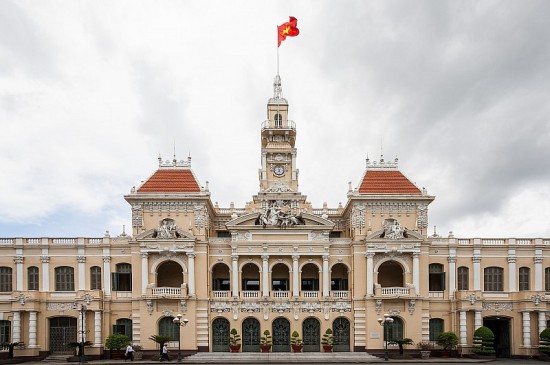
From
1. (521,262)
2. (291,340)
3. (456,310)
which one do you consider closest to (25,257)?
(291,340)

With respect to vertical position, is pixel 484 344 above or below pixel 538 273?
below

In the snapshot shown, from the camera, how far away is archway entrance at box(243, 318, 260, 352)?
50.8m

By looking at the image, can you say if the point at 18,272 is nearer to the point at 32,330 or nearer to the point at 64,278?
the point at 64,278

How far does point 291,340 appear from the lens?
49.7 meters

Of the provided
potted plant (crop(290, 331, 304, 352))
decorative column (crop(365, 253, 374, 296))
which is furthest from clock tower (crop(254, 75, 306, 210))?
potted plant (crop(290, 331, 304, 352))

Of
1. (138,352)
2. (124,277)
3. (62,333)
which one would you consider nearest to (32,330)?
(62,333)

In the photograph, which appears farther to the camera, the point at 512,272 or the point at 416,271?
the point at 512,272

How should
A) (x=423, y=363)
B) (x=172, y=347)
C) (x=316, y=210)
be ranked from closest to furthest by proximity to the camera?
(x=423, y=363)
(x=172, y=347)
(x=316, y=210)

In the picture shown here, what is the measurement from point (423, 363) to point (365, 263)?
11.1 metres

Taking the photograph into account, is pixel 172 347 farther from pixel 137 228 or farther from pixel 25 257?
pixel 25 257

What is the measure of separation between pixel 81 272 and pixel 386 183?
95.9 feet

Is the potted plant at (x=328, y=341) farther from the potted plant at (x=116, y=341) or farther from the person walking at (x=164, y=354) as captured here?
the potted plant at (x=116, y=341)

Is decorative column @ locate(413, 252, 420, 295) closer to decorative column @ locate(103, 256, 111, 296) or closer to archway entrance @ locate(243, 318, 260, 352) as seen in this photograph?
archway entrance @ locate(243, 318, 260, 352)

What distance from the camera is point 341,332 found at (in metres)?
51.3
